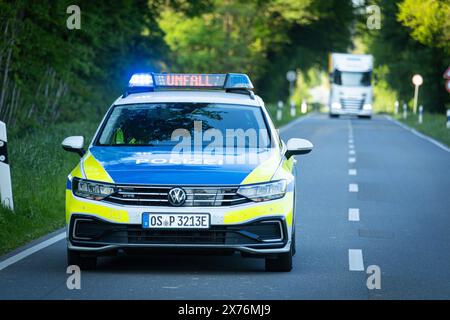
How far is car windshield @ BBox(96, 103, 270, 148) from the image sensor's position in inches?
434

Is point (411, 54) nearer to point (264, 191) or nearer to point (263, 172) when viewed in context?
point (263, 172)

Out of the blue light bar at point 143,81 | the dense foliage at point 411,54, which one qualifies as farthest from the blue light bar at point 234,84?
the dense foliage at point 411,54

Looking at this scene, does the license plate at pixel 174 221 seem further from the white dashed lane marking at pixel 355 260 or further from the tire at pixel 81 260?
the white dashed lane marking at pixel 355 260

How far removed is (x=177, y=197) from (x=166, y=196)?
9 cm

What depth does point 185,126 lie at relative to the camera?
1120cm

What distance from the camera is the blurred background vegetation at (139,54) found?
19.6 m

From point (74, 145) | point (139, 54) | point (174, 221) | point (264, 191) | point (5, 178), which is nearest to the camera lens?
point (174, 221)

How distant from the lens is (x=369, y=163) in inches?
1002

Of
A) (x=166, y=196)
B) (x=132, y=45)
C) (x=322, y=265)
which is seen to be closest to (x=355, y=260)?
(x=322, y=265)

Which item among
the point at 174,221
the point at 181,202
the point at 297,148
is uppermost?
the point at 297,148

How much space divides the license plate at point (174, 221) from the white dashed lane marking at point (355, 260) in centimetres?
157

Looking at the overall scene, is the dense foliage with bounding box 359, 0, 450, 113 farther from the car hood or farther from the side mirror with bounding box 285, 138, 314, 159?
the car hood
